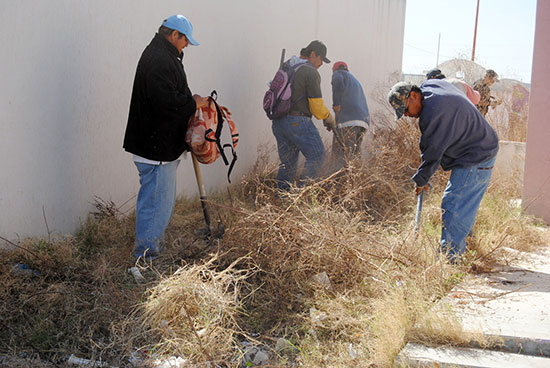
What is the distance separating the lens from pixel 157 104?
394 centimetres

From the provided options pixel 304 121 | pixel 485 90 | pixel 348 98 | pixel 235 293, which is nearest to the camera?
pixel 235 293

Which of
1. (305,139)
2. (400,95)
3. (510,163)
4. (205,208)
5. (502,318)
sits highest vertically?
(400,95)

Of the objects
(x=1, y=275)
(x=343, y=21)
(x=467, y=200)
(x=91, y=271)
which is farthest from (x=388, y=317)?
(x=343, y=21)

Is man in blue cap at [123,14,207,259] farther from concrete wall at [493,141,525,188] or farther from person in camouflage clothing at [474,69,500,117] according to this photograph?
person in camouflage clothing at [474,69,500,117]

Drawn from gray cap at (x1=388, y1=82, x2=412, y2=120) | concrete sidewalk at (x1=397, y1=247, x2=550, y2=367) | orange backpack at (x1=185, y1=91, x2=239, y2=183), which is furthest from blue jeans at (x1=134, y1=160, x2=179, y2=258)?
concrete sidewalk at (x1=397, y1=247, x2=550, y2=367)

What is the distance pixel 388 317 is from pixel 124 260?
6.42ft

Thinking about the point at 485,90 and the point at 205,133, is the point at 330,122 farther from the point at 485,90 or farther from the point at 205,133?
the point at 485,90

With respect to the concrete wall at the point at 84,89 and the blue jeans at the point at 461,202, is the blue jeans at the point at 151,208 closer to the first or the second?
the concrete wall at the point at 84,89

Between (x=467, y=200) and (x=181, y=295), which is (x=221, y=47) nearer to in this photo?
(x=467, y=200)

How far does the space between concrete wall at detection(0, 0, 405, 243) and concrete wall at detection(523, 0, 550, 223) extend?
3.27m

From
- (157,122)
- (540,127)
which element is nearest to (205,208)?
(157,122)

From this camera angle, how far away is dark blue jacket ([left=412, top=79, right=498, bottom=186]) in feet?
12.7

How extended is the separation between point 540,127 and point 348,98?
2.14m

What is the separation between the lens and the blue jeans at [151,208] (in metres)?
4.00
